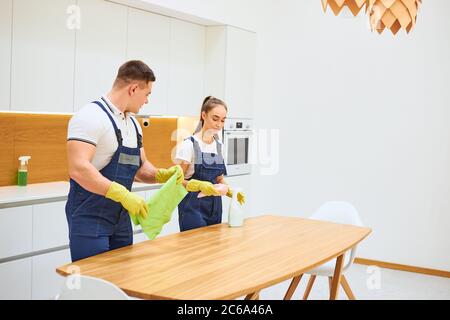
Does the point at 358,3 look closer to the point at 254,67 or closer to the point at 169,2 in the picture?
the point at 169,2

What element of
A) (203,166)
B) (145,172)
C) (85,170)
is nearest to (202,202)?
(203,166)

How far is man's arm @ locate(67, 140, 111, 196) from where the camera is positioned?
252 cm

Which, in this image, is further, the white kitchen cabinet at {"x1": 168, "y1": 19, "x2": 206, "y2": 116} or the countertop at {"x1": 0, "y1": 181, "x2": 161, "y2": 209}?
the white kitchen cabinet at {"x1": 168, "y1": 19, "x2": 206, "y2": 116}

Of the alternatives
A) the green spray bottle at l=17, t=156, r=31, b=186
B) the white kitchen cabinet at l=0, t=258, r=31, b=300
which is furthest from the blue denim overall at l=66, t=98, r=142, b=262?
the green spray bottle at l=17, t=156, r=31, b=186

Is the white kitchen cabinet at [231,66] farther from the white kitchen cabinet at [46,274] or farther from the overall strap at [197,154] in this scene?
the white kitchen cabinet at [46,274]

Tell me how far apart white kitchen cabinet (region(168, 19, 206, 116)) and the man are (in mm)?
2568

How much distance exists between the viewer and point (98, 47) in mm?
4578

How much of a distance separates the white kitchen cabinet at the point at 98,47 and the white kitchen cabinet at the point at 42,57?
9cm

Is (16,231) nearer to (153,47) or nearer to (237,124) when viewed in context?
(153,47)

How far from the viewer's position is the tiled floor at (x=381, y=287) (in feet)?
15.6

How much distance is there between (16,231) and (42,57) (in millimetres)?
1272

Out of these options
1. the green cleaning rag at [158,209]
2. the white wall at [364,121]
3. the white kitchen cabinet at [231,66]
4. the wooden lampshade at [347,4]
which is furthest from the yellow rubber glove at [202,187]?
the white wall at [364,121]

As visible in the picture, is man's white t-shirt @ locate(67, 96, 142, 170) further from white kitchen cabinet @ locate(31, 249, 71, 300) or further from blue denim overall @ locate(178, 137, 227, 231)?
white kitchen cabinet @ locate(31, 249, 71, 300)
